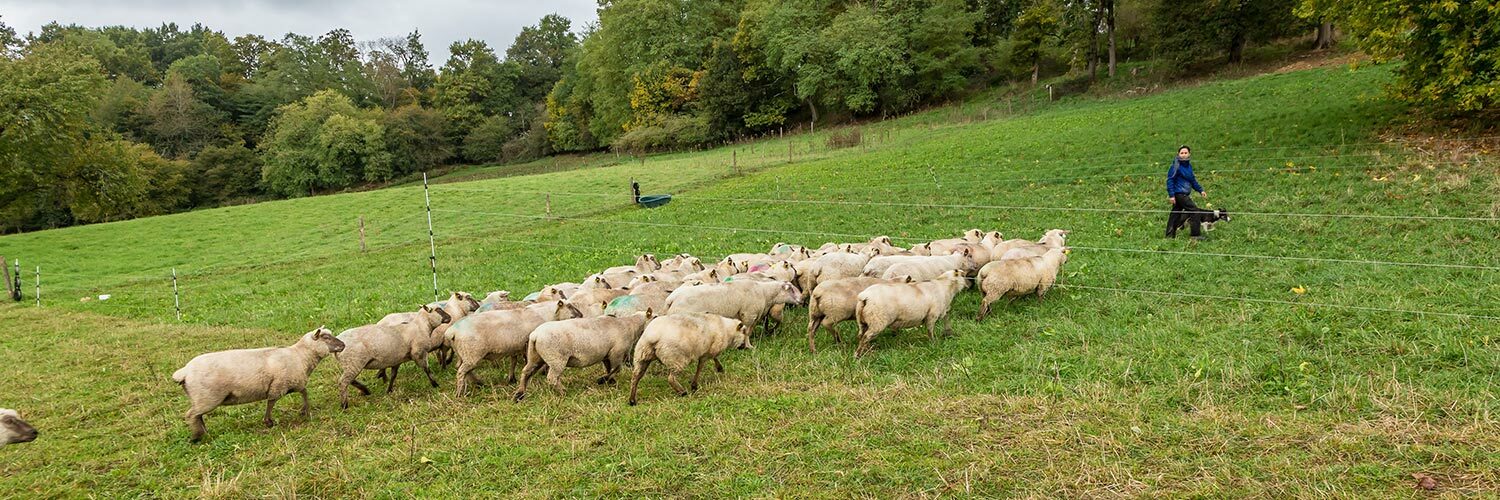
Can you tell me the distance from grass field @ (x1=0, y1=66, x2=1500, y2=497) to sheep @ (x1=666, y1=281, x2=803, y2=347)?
1.54 feet

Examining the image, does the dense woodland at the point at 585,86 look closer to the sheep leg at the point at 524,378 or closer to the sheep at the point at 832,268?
the sheep at the point at 832,268

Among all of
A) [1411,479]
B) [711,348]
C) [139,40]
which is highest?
A: [139,40]

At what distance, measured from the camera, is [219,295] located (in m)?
17.5

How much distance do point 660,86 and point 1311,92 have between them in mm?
45839

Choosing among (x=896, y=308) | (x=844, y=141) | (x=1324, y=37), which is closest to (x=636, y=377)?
(x=896, y=308)

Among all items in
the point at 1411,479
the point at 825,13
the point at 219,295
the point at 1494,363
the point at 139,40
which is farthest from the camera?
the point at 139,40

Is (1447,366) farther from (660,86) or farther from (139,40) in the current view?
(139,40)

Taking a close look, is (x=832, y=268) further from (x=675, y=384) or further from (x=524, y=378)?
(x=524, y=378)

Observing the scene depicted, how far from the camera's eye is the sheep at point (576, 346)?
7.61m

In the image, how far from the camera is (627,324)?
8188 mm

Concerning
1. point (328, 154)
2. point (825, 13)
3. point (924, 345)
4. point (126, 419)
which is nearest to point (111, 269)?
point (126, 419)

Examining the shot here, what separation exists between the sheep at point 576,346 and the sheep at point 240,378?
7.22 feet

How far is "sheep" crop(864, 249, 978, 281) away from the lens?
10.3m

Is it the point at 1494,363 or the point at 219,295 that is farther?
the point at 219,295
